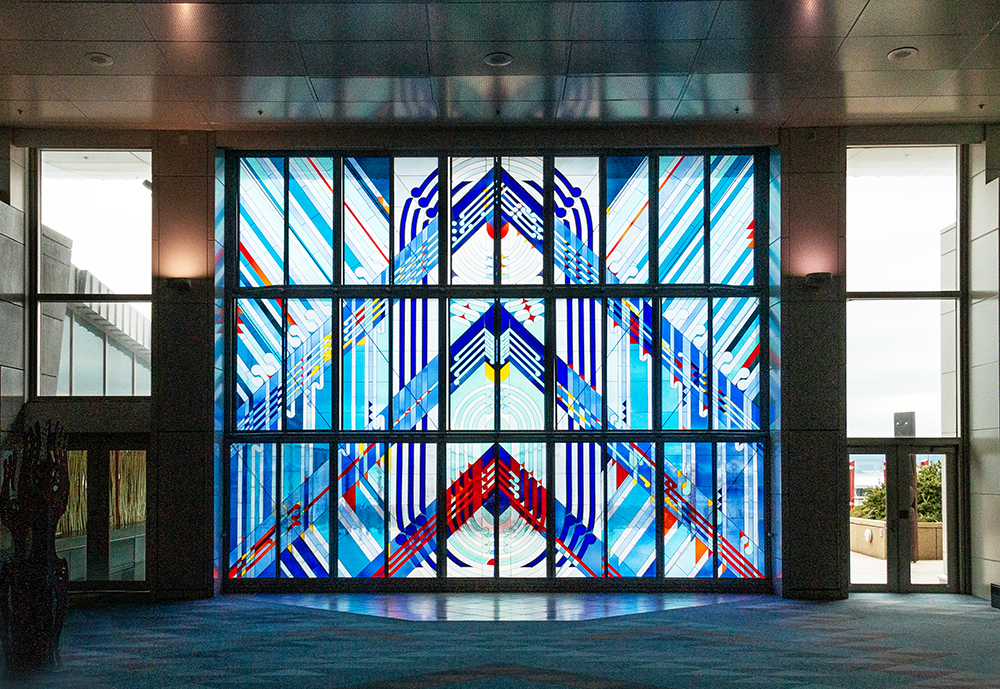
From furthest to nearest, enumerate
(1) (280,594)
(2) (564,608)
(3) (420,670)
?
(1) (280,594) → (2) (564,608) → (3) (420,670)

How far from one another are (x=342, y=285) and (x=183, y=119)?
261 centimetres

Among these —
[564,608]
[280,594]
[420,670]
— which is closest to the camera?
[420,670]

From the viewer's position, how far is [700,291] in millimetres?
11711

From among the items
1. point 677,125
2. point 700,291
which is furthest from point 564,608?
point 677,125

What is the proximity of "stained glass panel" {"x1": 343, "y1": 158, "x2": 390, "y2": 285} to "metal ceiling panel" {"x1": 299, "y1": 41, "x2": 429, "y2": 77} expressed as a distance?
2187mm

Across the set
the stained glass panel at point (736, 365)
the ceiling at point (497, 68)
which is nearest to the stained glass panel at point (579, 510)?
the stained glass panel at point (736, 365)

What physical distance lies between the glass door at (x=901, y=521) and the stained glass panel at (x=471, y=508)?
4.31 meters

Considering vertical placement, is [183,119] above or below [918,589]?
above

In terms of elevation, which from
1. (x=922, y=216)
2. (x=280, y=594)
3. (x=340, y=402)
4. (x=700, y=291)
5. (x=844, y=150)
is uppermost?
(x=844, y=150)

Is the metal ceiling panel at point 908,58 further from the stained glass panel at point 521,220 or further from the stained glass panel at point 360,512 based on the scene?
the stained glass panel at point 360,512

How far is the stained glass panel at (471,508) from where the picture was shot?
11555 millimetres

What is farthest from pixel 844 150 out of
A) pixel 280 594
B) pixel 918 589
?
pixel 280 594

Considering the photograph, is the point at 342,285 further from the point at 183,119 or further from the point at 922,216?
the point at 922,216

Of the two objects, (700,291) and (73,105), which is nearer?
(73,105)
